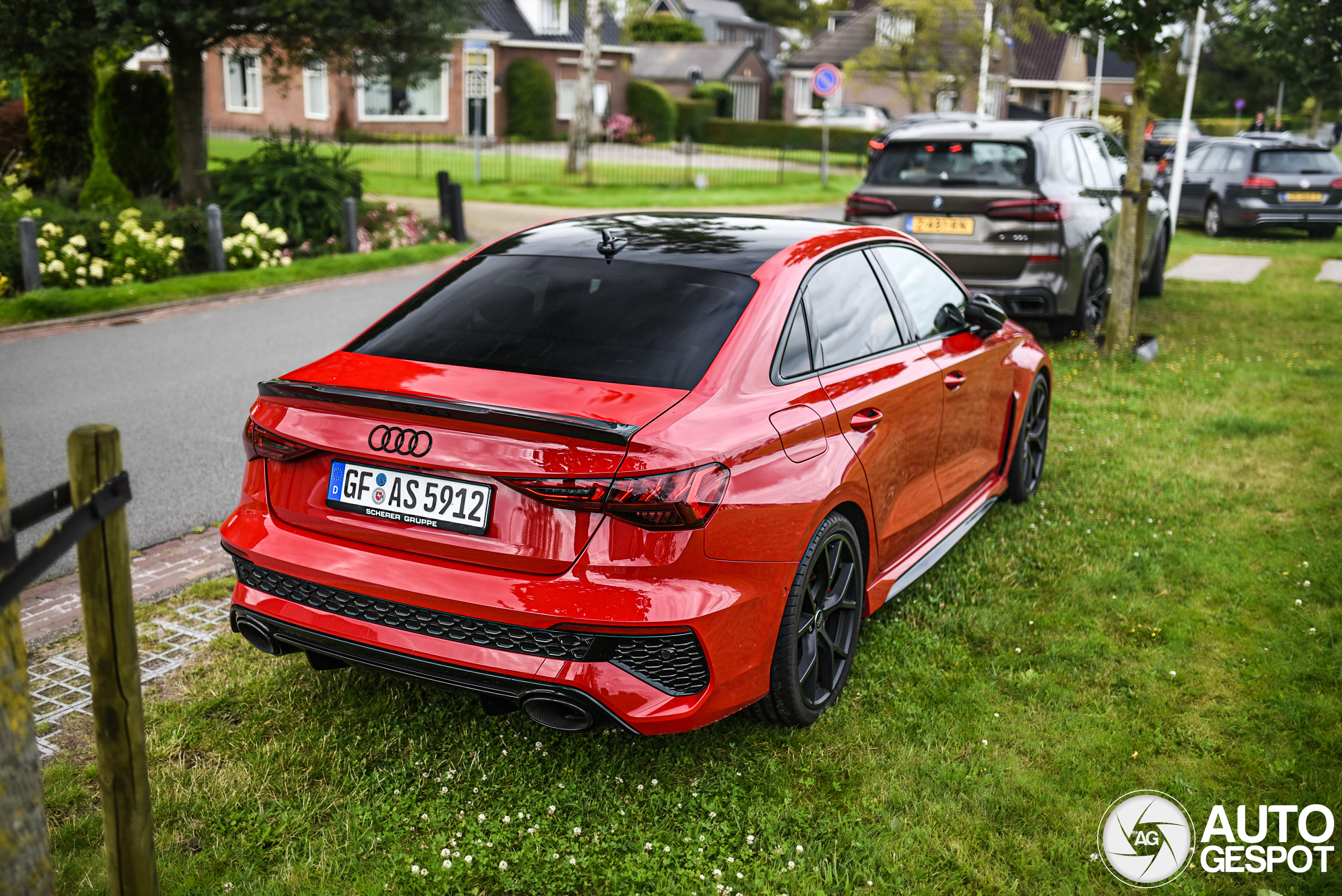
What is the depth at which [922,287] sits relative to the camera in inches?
197

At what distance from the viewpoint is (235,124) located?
45.2 metres

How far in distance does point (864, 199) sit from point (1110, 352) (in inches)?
99.4

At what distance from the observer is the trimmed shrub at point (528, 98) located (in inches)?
1828

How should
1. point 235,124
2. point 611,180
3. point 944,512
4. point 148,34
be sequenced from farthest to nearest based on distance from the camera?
1. point 235,124
2. point 611,180
3. point 148,34
4. point 944,512

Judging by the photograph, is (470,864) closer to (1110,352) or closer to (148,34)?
(1110,352)

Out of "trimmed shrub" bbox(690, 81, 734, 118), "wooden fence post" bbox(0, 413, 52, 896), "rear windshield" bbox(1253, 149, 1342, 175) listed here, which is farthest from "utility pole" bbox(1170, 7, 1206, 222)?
"trimmed shrub" bbox(690, 81, 734, 118)

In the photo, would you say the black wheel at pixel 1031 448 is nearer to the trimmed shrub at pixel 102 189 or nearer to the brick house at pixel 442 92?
the trimmed shrub at pixel 102 189

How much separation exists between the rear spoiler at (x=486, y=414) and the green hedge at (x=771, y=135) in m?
47.0

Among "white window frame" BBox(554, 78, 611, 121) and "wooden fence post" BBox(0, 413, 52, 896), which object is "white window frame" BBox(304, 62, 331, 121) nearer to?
"white window frame" BBox(554, 78, 611, 121)

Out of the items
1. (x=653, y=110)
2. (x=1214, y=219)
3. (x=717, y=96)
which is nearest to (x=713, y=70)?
(x=717, y=96)

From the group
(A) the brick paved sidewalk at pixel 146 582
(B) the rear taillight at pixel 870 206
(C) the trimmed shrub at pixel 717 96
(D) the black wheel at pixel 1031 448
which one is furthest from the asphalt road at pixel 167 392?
(C) the trimmed shrub at pixel 717 96

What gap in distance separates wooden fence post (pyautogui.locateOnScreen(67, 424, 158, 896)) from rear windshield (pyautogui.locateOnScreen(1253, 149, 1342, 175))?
21725 millimetres

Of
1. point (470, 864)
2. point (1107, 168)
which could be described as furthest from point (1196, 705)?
point (1107, 168)

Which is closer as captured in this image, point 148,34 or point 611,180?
point 148,34
